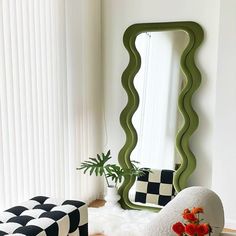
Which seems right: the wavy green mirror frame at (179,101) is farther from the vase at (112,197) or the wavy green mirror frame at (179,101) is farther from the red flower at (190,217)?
the red flower at (190,217)

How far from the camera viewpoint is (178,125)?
2980mm

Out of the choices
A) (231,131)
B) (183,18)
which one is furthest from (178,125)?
(183,18)

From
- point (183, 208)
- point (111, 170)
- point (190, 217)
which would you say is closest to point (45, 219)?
point (183, 208)

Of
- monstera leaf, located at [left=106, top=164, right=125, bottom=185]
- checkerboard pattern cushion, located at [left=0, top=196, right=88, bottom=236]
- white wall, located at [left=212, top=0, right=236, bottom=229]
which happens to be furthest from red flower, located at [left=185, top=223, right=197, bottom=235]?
monstera leaf, located at [left=106, top=164, right=125, bottom=185]

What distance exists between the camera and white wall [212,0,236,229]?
2656mm

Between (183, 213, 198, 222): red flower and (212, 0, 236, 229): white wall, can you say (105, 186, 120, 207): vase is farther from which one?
(183, 213, 198, 222): red flower

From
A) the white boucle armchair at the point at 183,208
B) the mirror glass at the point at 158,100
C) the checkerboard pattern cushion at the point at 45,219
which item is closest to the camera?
the white boucle armchair at the point at 183,208

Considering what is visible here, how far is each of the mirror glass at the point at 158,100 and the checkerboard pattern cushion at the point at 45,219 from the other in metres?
1.28

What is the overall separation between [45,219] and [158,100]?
1724mm

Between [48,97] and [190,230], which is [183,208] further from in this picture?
[48,97]

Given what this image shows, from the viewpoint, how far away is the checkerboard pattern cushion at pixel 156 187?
3.03 metres

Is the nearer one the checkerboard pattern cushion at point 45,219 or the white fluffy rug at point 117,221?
the checkerboard pattern cushion at point 45,219

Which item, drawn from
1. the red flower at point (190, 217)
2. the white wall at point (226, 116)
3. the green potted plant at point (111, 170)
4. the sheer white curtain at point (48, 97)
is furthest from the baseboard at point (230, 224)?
the red flower at point (190, 217)

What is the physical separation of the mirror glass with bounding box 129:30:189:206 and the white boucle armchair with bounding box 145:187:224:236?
1504 millimetres
